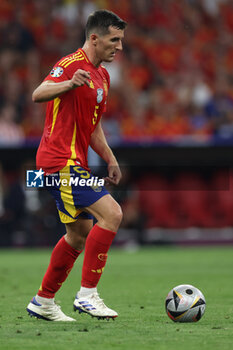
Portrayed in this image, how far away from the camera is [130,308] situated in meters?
6.64

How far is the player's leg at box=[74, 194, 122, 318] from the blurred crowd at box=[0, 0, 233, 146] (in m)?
11.8

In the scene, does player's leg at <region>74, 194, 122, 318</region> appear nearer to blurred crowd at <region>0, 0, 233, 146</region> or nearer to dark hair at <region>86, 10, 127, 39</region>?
dark hair at <region>86, 10, 127, 39</region>

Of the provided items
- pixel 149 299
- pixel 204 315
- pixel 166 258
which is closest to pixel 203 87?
pixel 166 258

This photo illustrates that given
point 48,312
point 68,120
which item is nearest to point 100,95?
point 68,120

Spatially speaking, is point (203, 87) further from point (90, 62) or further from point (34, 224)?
point (90, 62)

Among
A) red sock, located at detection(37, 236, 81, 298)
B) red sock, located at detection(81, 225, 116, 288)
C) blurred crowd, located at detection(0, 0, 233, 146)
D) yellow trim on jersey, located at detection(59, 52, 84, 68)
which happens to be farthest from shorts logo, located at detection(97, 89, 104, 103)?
blurred crowd, located at detection(0, 0, 233, 146)

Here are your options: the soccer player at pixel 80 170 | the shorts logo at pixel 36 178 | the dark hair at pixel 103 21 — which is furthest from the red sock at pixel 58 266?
the dark hair at pixel 103 21

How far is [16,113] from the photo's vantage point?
58.4ft

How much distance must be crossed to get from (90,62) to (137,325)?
2.03 meters

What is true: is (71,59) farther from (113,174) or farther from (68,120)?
(113,174)

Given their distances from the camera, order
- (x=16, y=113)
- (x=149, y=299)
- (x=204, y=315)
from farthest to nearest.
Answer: (x=16, y=113)
(x=149, y=299)
(x=204, y=315)

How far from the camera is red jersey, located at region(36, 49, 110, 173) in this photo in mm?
5535

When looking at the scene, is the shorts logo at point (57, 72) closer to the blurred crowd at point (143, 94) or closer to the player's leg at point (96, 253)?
the player's leg at point (96, 253)

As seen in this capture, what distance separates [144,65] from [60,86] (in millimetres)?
14387
